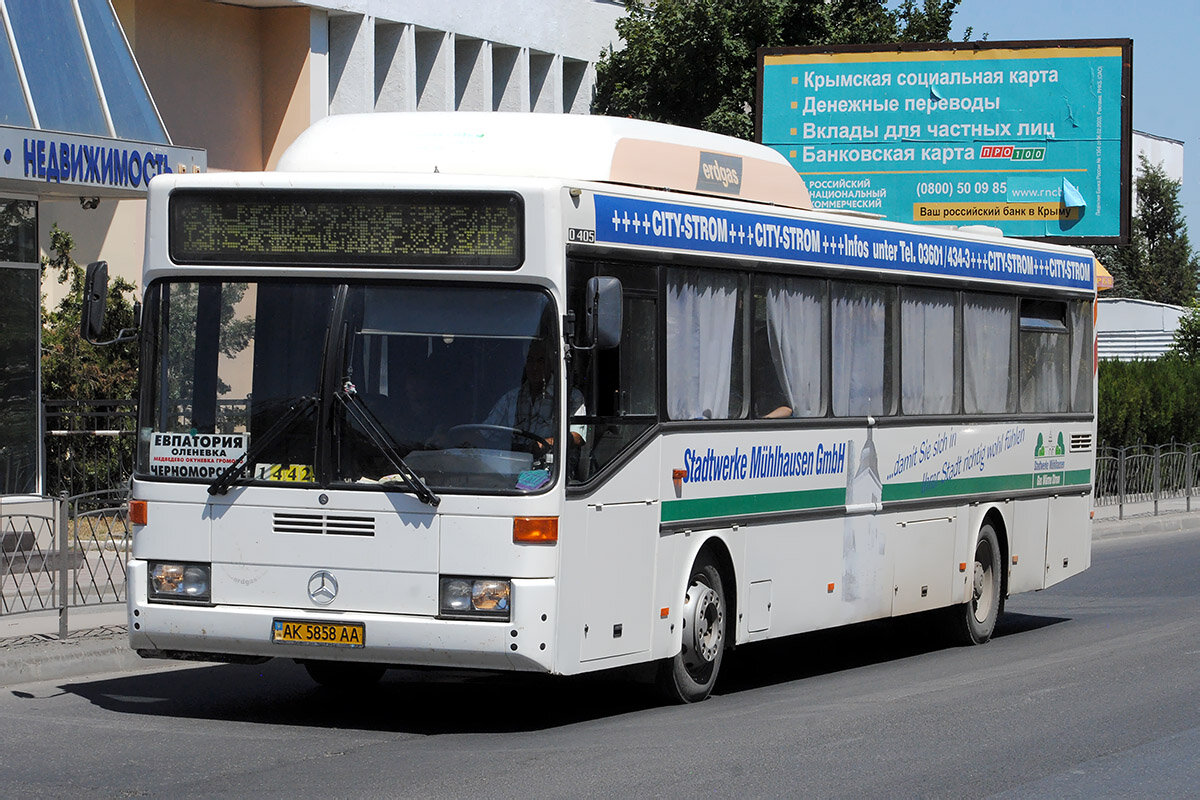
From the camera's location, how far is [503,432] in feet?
30.4

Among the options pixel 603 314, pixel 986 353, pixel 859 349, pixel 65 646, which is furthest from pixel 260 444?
pixel 986 353

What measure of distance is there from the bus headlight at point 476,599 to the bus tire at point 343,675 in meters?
1.96

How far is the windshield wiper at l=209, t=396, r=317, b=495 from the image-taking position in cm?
944

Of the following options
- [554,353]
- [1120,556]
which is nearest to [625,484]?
[554,353]

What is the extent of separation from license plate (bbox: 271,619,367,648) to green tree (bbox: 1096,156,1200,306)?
230 ft

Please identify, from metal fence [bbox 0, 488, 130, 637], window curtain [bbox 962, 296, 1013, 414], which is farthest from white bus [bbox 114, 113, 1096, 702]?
window curtain [bbox 962, 296, 1013, 414]

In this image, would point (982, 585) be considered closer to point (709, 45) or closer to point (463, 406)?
point (463, 406)

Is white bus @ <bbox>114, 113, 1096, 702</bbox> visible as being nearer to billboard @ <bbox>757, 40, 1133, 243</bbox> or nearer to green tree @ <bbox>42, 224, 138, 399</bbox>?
green tree @ <bbox>42, 224, 138, 399</bbox>

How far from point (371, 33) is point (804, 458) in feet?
66.9

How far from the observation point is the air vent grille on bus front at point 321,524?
9344 millimetres

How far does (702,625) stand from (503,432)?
85.1 inches

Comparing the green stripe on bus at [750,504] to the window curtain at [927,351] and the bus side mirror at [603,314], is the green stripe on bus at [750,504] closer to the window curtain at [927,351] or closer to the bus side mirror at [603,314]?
the window curtain at [927,351]

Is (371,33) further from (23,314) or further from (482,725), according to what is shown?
(482,725)

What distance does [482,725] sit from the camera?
998 centimetres
